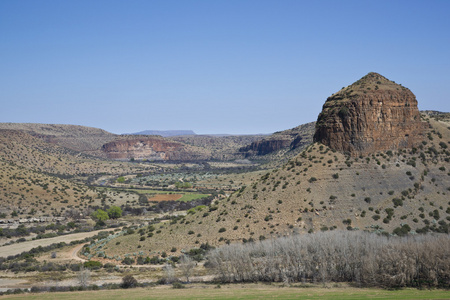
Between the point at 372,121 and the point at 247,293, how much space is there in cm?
2816

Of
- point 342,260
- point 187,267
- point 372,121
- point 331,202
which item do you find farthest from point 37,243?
point 372,121

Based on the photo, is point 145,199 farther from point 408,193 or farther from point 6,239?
point 408,193

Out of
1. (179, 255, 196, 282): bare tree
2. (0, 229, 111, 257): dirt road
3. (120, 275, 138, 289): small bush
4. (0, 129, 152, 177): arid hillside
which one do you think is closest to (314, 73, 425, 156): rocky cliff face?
(179, 255, 196, 282): bare tree

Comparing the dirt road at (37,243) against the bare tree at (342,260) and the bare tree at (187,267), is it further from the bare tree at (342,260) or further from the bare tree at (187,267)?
the bare tree at (342,260)

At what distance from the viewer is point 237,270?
38312 mm

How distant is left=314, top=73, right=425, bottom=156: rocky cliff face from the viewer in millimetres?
51500

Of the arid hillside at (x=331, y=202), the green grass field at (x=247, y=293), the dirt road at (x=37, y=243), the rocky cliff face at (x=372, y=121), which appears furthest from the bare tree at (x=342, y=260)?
the dirt road at (x=37, y=243)

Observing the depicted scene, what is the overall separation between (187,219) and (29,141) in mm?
138178

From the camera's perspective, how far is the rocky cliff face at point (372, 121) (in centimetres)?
5150

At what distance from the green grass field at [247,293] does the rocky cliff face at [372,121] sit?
22.1 m

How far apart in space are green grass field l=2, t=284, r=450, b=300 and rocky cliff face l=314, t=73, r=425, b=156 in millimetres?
22098

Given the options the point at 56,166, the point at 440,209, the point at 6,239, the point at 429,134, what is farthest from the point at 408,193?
the point at 56,166

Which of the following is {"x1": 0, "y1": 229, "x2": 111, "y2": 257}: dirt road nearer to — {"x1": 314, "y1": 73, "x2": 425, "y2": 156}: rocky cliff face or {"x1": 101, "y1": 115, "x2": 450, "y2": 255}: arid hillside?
{"x1": 101, "y1": 115, "x2": 450, "y2": 255}: arid hillside

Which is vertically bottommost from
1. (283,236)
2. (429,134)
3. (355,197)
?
(283,236)
